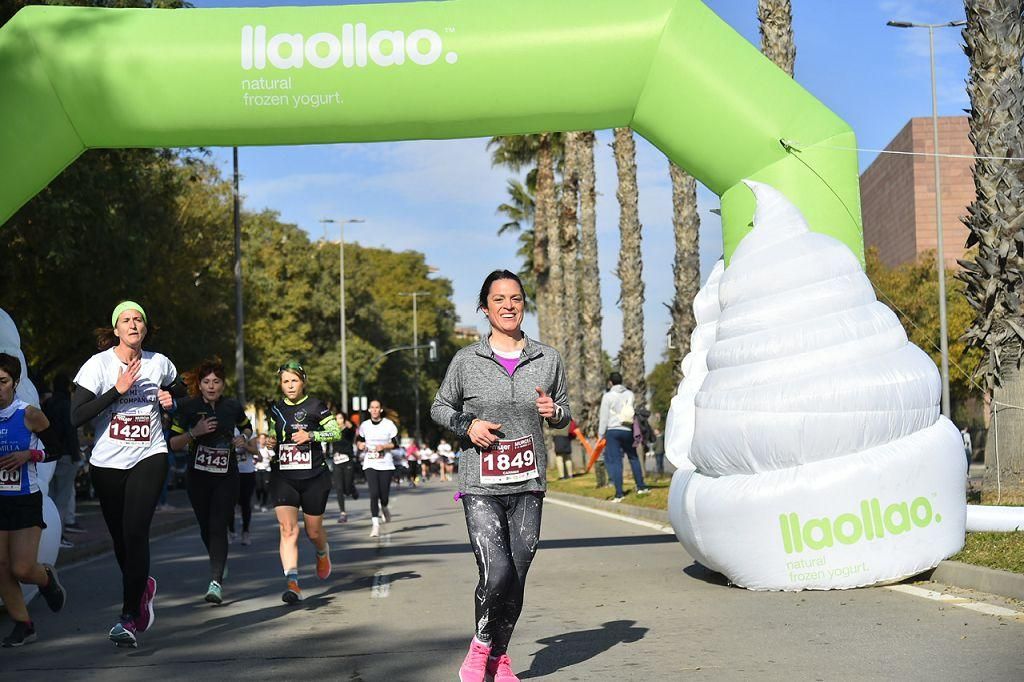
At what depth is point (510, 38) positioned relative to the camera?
41.5ft

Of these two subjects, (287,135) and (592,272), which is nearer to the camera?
(287,135)

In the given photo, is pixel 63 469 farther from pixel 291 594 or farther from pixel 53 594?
pixel 53 594

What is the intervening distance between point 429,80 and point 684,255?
41.8 feet

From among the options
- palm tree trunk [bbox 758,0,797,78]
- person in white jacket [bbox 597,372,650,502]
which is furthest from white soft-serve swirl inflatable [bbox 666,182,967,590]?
person in white jacket [bbox 597,372,650,502]

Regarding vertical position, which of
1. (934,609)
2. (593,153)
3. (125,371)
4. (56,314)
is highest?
(593,153)

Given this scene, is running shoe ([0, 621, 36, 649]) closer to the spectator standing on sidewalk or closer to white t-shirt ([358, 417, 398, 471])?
the spectator standing on sidewalk

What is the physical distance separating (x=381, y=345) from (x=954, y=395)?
33431mm

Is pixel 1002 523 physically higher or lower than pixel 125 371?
lower

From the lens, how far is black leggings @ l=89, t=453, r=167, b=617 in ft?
28.3

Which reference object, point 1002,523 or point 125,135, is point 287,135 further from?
point 1002,523

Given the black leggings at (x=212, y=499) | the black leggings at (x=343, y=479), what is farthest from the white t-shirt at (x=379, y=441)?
the black leggings at (x=212, y=499)

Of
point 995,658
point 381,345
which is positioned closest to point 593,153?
point 995,658

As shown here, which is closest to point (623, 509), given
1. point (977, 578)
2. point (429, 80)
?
point (429, 80)

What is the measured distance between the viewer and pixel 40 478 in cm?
1153
